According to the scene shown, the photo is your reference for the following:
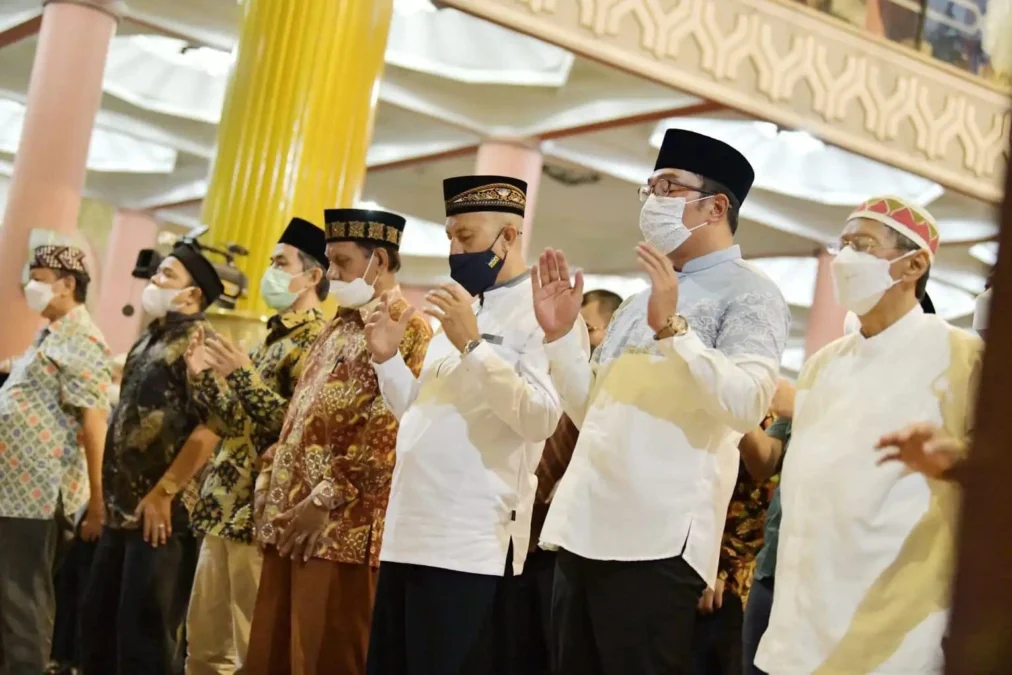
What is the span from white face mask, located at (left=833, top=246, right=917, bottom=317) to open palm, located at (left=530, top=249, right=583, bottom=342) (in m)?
0.53

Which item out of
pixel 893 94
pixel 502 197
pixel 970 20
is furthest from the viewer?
pixel 970 20

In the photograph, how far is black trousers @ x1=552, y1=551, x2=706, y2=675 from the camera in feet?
7.71

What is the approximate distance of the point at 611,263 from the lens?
1305cm

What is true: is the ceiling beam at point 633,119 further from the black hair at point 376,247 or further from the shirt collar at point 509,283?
the shirt collar at point 509,283

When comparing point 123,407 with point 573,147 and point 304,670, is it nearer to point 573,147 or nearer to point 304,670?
point 304,670

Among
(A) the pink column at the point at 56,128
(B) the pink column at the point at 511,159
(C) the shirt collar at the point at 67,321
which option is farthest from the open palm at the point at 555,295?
(B) the pink column at the point at 511,159

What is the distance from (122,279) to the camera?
13.1 metres

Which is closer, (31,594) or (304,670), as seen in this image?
(304,670)

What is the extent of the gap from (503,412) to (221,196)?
3069 mm

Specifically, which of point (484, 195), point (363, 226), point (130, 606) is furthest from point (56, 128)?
point (484, 195)

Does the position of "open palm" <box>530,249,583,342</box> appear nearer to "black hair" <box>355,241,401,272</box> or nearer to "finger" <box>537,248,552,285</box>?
"finger" <box>537,248,552,285</box>

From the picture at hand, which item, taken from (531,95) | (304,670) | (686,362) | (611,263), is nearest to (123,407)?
(304,670)

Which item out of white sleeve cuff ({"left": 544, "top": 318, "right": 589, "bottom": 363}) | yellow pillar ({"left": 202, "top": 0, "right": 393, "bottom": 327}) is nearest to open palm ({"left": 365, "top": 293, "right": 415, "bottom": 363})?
white sleeve cuff ({"left": 544, "top": 318, "right": 589, "bottom": 363})

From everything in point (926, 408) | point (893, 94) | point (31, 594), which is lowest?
point (31, 594)
